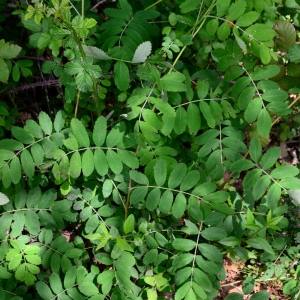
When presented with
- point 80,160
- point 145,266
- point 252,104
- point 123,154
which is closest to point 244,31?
point 252,104

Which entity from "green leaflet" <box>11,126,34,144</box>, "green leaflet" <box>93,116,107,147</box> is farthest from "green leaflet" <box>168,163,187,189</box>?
"green leaflet" <box>11,126,34,144</box>

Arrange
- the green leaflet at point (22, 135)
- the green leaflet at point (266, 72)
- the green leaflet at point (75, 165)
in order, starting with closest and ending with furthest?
the green leaflet at point (75, 165), the green leaflet at point (22, 135), the green leaflet at point (266, 72)

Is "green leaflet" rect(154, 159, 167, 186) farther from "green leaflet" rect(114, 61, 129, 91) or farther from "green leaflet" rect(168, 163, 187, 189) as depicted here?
"green leaflet" rect(114, 61, 129, 91)

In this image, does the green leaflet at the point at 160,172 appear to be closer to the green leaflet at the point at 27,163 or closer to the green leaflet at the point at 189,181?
the green leaflet at the point at 189,181

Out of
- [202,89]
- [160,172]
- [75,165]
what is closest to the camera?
[75,165]

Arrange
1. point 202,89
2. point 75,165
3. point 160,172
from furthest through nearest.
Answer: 1. point 202,89
2. point 160,172
3. point 75,165

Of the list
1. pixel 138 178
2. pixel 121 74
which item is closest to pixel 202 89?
A: pixel 121 74

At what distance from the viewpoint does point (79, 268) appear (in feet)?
6.48

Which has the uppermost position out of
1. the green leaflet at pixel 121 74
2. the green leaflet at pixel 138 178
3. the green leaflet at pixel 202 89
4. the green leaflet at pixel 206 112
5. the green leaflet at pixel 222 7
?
the green leaflet at pixel 222 7

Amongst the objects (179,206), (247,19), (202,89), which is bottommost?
(179,206)

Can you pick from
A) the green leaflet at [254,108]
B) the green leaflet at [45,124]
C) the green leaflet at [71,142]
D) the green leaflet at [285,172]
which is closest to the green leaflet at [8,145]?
the green leaflet at [45,124]

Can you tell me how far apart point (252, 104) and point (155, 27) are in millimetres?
802

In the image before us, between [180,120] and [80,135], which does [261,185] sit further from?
[80,135]

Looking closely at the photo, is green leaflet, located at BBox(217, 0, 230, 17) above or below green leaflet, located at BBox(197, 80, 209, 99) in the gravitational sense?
above
